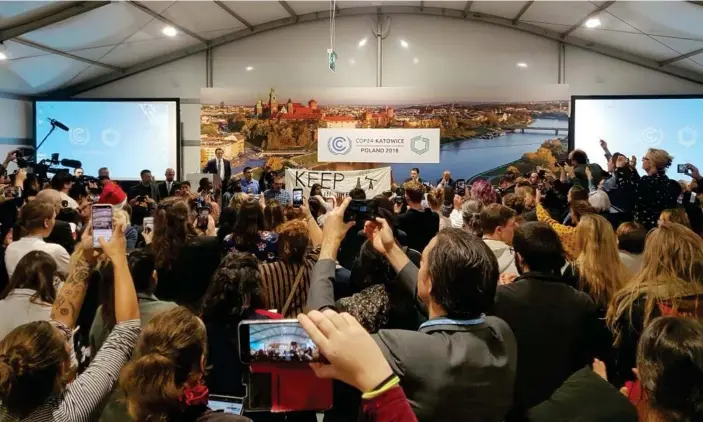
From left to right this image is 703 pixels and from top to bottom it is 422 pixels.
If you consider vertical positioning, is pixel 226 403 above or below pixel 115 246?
below

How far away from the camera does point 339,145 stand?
1205cm

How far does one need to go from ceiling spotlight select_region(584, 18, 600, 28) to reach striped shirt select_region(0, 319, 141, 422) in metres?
11.2

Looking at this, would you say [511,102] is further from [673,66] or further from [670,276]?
[670,276]

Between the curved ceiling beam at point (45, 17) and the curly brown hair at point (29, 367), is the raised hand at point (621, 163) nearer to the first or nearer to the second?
the curly brown hair at point (29, 367)

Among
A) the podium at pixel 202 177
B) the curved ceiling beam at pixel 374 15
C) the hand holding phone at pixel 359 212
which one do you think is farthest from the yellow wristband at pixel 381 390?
the curved ceiling beam at pixel 374 15

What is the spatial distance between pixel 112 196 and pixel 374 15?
9645 mm

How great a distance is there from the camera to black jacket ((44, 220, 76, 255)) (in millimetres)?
3779

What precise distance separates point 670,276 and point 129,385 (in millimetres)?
1927

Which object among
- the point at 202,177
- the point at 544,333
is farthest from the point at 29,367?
the point at 202,177

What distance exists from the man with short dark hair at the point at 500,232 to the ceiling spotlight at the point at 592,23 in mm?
9216

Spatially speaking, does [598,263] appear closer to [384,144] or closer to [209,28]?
[384,144]

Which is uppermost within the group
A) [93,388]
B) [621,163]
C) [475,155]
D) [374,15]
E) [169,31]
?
[374,15]

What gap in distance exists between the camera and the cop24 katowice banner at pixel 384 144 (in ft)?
39.0

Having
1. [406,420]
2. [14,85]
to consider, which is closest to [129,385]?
[406,420]
